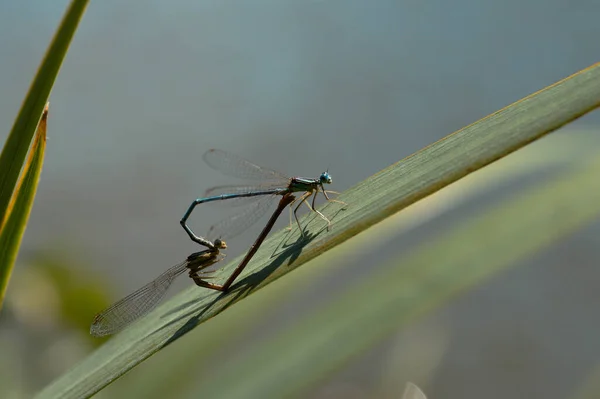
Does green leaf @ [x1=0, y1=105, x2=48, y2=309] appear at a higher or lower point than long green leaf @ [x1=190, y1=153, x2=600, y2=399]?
higher

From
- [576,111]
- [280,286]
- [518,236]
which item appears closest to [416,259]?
[518,236]

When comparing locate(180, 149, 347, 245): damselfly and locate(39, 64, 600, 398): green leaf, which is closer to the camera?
locate(39, 64, 600, 398): green leaf

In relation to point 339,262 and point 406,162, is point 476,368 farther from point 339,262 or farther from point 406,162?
point 406,162

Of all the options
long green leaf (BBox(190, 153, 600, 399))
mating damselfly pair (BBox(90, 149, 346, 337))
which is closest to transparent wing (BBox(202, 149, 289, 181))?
mating damselfly pair (BBox(90, 149, 346, 337))

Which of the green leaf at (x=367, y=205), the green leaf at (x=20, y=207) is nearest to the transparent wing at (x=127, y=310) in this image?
the green leaf at (x=367, y=205)

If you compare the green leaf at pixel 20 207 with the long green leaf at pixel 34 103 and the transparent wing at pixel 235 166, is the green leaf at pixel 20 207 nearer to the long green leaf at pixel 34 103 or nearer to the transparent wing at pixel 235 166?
the long green leaf at pixel 34 103

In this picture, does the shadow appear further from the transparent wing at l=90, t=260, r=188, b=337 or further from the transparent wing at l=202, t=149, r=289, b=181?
the transparent wing at l=202, t=149, r=289, b=181

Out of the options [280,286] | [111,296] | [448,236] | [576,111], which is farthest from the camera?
[111,296]
